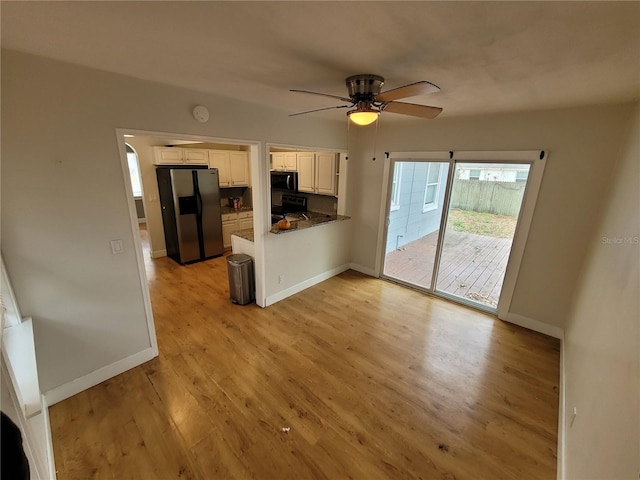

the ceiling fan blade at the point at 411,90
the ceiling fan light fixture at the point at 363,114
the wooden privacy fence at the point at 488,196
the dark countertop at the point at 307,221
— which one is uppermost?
the ceiling fan blade at the point at 411,90

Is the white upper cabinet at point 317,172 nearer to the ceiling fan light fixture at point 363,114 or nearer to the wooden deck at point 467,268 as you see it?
the wooden deck at point 467,268

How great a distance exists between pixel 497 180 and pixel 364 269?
2.35 m

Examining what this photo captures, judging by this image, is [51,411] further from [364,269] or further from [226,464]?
[364,269]

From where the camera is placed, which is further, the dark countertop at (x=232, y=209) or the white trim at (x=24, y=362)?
the dark countertop at (x=232, y=209)

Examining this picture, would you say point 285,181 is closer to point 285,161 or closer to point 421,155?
point 285,161

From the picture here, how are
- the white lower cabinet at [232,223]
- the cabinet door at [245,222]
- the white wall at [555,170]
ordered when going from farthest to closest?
the cabinet door at [245,222] → the white lower cabinet at [232,223] → the white wall at [555,170]

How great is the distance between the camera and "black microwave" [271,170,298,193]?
4.92 metres

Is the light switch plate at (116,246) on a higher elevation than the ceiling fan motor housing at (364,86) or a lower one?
lower

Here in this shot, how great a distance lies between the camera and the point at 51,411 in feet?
6.70

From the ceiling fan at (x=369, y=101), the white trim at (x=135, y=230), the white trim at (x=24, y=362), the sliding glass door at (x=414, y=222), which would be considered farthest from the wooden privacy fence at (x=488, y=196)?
the white trim at (x=24, y=362)

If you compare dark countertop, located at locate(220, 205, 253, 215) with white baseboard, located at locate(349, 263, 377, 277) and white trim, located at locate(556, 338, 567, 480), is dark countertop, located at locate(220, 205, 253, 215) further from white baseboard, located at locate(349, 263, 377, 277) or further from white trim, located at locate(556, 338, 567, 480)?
white trim, located at locate(556, 338, 567, 480)

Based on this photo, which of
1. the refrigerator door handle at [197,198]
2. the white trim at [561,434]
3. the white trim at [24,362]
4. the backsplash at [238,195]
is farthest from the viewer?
the backsplash at [238,195]

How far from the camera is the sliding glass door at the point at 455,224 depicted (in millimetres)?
3340

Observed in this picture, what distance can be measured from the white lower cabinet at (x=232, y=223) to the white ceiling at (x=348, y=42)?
361 centimetres
